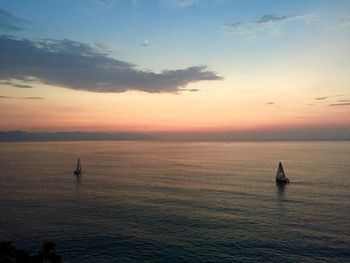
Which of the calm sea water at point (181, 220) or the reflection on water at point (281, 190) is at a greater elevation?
the reflection on water at point (281, 190)

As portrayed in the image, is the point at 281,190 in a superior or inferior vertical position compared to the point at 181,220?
superior

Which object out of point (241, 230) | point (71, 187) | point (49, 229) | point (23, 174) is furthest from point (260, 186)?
point (23, 174)

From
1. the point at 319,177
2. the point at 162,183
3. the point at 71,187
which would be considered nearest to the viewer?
the point at 71,187

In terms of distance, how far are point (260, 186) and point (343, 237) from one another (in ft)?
181

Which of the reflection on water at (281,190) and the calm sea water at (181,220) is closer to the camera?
the calm sea water at (181,220)

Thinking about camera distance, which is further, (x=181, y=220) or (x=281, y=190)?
(x=281, y=190)

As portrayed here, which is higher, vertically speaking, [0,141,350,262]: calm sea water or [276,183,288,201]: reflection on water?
[276,183,288,201]: reflection on water

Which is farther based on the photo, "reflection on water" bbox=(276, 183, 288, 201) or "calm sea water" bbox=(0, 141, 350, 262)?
"reflection on water" bbox=(276, 183, 288, 201)

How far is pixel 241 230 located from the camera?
66.1 metres

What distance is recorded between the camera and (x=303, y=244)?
Result: 193ft

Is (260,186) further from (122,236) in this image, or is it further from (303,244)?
(122,236)

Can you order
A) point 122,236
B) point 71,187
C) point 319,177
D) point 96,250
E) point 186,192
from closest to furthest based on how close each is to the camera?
point 96,250, point 122,236, point 186,192, point 71,187, point 319,177

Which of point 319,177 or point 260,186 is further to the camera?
point 319,177

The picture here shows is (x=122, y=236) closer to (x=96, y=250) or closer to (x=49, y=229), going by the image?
(x=96, y=250)
